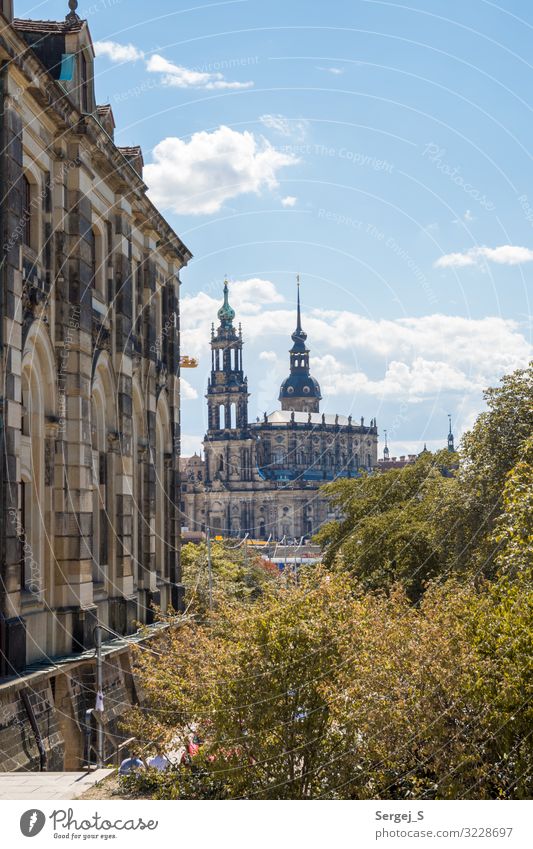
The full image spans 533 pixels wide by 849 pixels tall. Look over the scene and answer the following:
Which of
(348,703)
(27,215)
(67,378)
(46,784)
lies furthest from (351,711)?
(27,215)

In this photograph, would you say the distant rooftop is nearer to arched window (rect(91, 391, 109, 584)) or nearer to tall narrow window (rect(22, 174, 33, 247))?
tall narrow window (rect(22, 174, 33, 247))

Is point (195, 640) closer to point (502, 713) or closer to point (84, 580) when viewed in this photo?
point (84, 580)

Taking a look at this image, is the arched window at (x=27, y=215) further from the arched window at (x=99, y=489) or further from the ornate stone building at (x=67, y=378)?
the arched window at (x=99, y=489)

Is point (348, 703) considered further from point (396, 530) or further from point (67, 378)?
point (396, 530)

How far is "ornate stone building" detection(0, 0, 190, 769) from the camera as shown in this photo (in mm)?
23859

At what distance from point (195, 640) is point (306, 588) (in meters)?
4.60

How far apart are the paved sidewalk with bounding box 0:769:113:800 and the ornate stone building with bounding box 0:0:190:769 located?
605 mm

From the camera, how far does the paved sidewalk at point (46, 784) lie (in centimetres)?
2031

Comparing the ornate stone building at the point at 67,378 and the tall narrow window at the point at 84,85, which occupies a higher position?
the tall narrow window at the point at 84,85

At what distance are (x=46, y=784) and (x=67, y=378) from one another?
10.0 metres

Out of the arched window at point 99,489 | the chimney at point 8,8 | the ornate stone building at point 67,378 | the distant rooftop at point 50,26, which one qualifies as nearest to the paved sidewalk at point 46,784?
the ornate stone building at point 67,378

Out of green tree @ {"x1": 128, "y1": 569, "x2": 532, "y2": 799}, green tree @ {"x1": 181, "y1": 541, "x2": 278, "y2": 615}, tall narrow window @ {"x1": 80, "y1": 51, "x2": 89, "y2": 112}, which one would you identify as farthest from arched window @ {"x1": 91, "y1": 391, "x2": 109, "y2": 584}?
green tree @ {"x1": 181, "y1": 541, "x2": 278, "y2": 615}

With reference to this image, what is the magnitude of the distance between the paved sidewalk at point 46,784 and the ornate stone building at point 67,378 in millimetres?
605

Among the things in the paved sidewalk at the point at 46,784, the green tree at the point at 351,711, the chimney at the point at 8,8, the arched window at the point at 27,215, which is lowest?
the paved sidewalk at the point at 46,784
